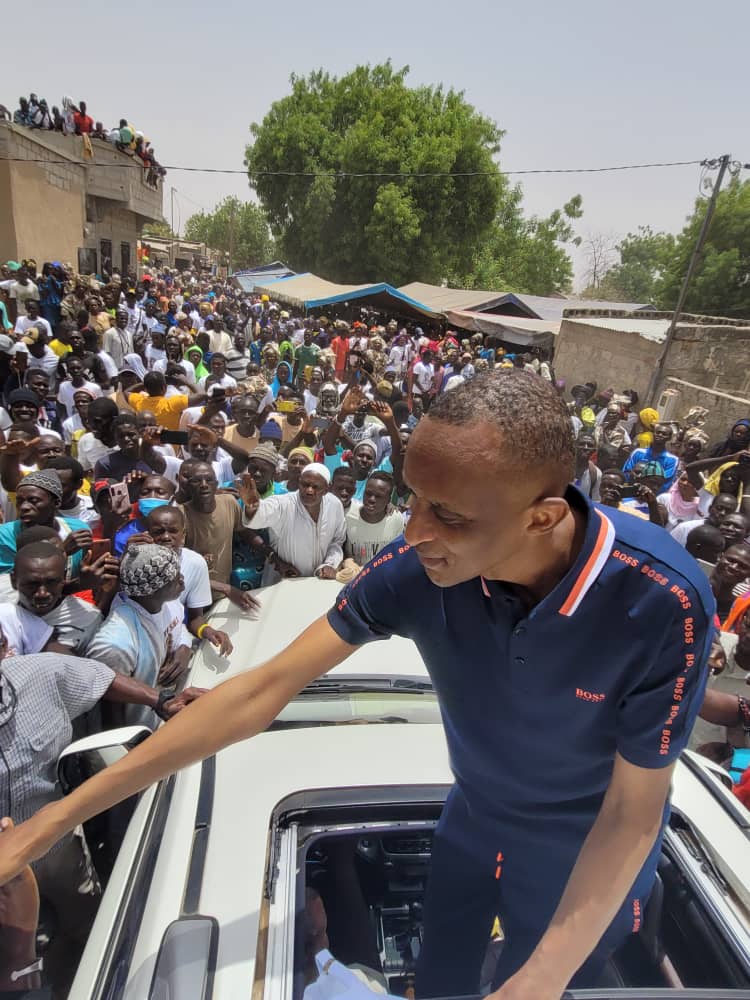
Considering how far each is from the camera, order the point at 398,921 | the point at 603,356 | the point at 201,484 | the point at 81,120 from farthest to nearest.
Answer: the point at 81,120 → the point at 603,356 → the point at 201,484 → the point at 398,921

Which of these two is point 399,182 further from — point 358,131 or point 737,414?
point 737,414

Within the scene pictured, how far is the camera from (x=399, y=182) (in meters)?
25.6

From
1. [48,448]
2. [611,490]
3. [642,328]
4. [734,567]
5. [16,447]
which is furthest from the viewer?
[642,328]

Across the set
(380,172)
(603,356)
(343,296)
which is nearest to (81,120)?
(343,296)

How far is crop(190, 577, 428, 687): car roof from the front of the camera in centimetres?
227

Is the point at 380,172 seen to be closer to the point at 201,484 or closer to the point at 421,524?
the point at 201,484

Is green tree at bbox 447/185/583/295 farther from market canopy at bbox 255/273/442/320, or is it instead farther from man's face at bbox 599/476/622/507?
man's face at bbox 599/476/622/507

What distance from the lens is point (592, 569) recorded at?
0.97 metres

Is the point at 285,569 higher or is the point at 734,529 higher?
the point at 734,529

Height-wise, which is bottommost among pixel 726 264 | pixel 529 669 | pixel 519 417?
pixel 529 669

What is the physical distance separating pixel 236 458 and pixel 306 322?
13383 millimetres

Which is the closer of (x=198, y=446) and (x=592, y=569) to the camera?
(x=592, y=569)

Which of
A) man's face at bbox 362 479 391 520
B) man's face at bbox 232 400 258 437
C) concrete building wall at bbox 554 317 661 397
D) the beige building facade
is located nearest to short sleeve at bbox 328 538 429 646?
man's face at bbox 362 479 391 520

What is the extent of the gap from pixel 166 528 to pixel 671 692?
2.52 meters
